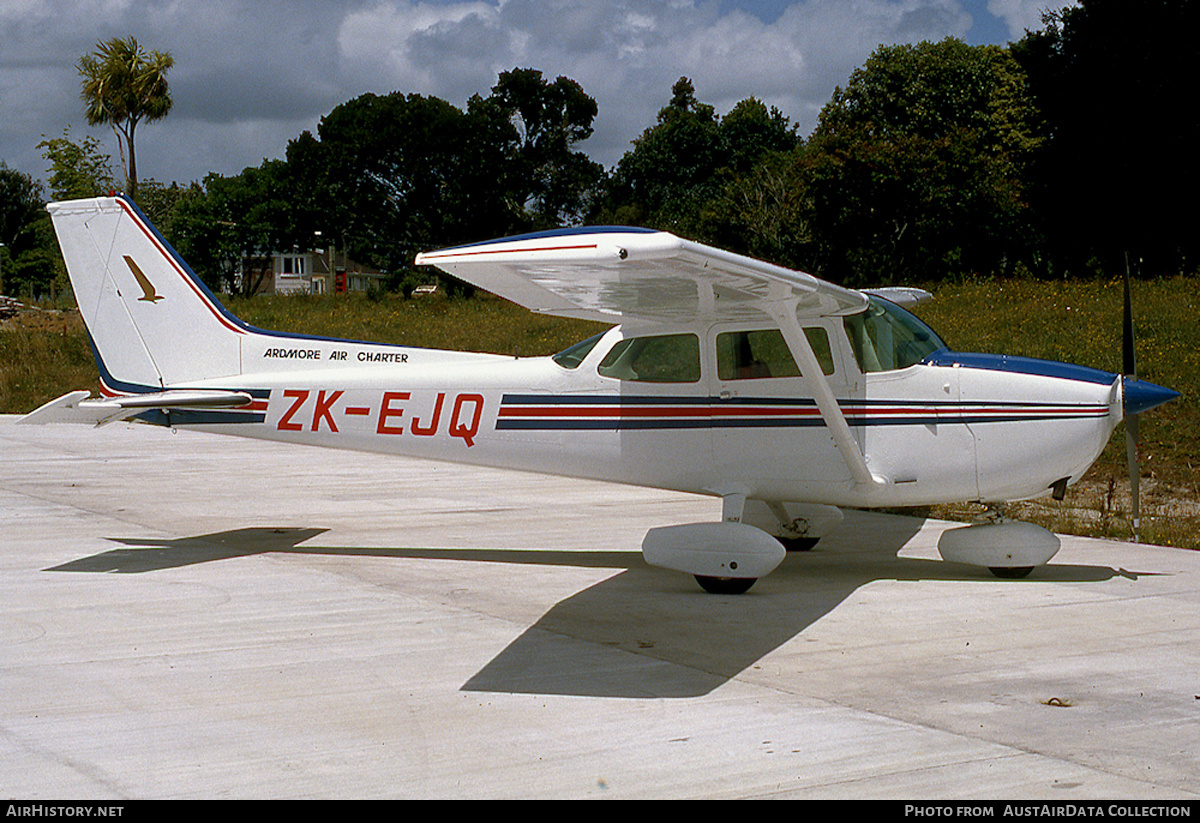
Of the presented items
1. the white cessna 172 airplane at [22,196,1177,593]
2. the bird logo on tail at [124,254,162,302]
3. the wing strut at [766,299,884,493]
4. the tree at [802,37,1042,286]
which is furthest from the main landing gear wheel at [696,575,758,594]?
the tree at [802,37,1042,286]

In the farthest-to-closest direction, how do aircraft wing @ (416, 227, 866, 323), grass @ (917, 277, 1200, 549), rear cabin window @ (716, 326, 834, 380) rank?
grass @ (917, 277, 1200, 549) < rear cabin window @ (716, 326, 834, 380) < aircraft wing @ (416, 227, 866, 323)

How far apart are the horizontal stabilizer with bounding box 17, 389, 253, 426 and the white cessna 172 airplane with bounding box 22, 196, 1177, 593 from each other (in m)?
0.02

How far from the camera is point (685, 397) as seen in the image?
339 inches

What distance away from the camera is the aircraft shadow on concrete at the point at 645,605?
583 centimetres

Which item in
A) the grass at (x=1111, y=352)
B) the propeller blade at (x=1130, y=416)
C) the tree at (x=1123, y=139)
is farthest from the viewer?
the tree at (x=1123, y=139)

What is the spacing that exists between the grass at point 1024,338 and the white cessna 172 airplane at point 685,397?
3232 millimetres

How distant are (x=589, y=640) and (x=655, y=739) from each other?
1.83 meters

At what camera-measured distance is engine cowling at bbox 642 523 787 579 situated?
25.6 ft

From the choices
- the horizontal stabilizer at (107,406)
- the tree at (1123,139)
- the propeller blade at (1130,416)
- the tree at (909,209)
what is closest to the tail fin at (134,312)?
the horizontal stabilizer at (107,406)

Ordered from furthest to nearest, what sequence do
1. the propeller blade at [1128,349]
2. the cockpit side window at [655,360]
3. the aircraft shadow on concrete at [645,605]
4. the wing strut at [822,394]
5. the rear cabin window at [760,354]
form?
the cockpit side window at [655,360], the rear cabin window at [760,354], the propeller blade at [1128,349], the wing strut at [822,394], the aircraft shadow on concrete at [645,605]

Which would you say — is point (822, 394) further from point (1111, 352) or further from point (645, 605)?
point (1111, 352)

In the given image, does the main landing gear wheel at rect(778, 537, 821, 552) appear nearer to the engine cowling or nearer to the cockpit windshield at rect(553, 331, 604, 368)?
the engine cowling

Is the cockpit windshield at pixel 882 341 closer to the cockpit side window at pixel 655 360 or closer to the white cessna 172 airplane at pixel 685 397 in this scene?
the white cessna 172 airplane at pixel 685 397
